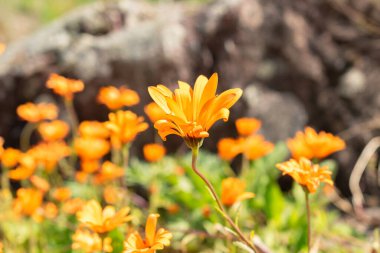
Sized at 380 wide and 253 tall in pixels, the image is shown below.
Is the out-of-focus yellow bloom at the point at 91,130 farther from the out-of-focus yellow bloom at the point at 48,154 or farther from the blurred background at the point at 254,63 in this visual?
the blurred background at the point at 254,63

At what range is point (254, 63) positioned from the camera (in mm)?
2904

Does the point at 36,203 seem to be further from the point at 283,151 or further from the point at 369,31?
the point at 369,31

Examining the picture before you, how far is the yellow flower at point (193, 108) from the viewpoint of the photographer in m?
0.80

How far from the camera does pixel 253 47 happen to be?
2887 millimetres

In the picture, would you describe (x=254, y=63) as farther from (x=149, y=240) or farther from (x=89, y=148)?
(x=149, y=240)

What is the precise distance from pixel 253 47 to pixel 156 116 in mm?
1204

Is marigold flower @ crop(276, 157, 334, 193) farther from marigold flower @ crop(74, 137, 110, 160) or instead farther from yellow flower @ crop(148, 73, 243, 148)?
marigold flower @ crop(74, 137, 110, 160)

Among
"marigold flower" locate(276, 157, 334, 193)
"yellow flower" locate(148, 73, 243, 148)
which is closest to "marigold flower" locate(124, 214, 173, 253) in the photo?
"yellow flower" locate(148, 73, 243, 148)

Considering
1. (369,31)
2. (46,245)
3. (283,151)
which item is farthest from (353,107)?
(46,245)

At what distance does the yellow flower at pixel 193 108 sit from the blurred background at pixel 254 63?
1.98 meters

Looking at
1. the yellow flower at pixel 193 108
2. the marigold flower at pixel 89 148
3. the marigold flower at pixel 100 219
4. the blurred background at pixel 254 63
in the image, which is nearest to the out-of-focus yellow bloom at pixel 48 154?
the marigold flower at pixel 89 148

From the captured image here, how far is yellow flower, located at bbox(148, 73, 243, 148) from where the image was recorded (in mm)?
801

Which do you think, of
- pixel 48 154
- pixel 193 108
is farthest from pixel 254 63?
pixel 193 108

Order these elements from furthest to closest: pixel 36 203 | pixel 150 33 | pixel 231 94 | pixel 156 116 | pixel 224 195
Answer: pixel 150 33, pixel 156 116, pixel 36 203, pixel 224 195, pixel 231 94
